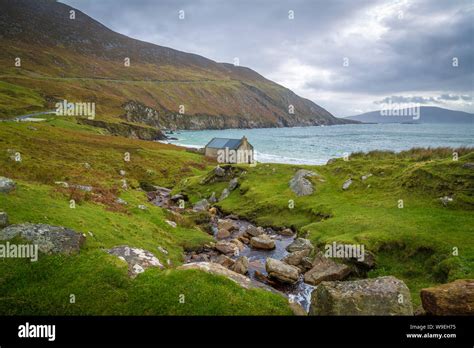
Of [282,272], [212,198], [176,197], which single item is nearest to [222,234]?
[282,272]

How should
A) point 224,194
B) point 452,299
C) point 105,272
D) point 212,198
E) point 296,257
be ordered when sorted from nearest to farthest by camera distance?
point 452,299 → point 105,272 → point 296,257 → point 212,198 → point 224,194

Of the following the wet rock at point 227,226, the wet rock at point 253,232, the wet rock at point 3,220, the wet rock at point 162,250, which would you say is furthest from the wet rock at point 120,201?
the wet rock at point 3,220

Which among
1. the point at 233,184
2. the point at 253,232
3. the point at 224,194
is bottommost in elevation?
the point at 253,232

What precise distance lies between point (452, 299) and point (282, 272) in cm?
1247

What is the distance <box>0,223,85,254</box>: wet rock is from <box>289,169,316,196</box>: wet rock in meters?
30.3

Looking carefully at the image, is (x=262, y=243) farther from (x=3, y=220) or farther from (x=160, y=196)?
(x=160, y=196)

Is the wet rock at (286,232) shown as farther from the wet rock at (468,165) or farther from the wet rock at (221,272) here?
the wet rock at (221,272)

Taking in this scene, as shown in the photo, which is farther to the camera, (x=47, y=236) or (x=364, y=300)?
(x=47, y=236)

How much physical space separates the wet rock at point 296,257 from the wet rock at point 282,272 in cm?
194

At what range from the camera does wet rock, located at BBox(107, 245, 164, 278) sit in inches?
693

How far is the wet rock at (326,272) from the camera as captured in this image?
23672 millimetres

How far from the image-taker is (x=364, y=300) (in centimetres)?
1417

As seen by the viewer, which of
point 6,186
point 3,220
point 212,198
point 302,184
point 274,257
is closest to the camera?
point 3,220

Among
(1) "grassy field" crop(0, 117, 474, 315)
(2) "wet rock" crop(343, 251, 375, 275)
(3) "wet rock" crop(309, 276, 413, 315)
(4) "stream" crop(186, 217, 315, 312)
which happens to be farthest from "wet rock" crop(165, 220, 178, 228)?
(3) "wet rock" crop(309, 276, 413, 315)
